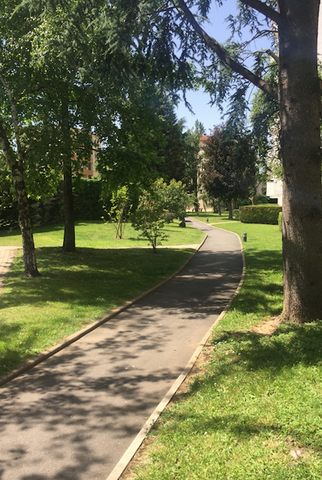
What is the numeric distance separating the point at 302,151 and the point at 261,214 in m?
33.0

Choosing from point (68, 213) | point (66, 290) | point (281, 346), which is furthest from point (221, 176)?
point (281, 346)

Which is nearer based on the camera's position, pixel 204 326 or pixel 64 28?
pixel 204 326

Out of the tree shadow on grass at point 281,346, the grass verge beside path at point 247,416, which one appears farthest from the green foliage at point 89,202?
the grass verge beside path at point 247,416

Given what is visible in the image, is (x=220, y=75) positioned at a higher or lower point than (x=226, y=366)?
higher

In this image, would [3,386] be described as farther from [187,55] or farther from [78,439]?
[187,55]

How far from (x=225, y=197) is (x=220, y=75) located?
129 feet

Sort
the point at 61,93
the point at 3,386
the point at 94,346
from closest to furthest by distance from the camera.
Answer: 1. the point at 3,386
2. the point at 94,346
3. the point at 61,93

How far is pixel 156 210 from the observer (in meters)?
18.1

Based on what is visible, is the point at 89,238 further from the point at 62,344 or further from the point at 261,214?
the point at 261,214

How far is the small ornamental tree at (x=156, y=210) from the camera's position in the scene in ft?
58.9

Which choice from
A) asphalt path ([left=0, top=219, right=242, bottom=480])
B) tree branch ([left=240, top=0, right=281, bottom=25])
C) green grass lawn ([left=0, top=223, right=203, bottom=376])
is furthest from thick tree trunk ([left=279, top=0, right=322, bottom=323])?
green grass lawn ([left=0, top=223, right=203, bottom=376])

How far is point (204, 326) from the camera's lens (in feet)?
26.7

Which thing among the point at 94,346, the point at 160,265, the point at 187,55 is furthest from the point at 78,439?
the point at 160,265

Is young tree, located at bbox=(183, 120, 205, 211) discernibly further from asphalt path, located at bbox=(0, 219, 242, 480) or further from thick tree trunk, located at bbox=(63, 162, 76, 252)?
asphalt path, located at bbox=(0, 219, 242, 480)
